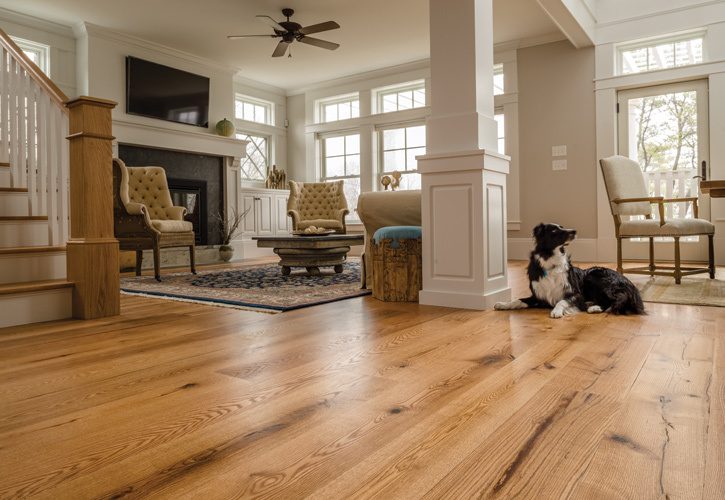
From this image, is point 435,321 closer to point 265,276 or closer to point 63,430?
point 63,430

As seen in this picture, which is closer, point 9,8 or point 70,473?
point 70,473

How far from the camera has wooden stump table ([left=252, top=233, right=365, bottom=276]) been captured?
13.5ft

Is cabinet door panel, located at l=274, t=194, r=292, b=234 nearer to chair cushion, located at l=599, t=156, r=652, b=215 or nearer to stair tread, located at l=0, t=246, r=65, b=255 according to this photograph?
chair cushion, located at l=599, t=156, r=652, b=215

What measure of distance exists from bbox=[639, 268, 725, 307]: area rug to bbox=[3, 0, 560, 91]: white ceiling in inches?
129

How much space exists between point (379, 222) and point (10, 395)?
2.33 m

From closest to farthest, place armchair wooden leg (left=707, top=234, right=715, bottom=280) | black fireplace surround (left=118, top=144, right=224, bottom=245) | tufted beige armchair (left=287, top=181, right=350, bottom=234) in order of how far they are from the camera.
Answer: armchair wooden leg (left=707, top=234, right=715, bottom=280) < black fireplace surround (left=118, top=144, right=224, bottom=245) < tufted beige armchair (left=287, top=181, right=350, bottom=234)

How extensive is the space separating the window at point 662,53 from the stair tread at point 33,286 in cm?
596

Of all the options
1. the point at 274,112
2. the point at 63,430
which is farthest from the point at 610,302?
the point at 274,112

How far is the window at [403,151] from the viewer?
7332 millimetres

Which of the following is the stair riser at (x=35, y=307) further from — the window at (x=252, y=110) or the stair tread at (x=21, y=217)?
the window at (x=252, y=110)

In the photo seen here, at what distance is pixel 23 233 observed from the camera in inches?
104

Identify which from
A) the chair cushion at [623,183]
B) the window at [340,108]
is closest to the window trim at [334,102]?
the window at [340,108]

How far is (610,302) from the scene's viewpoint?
2.47m

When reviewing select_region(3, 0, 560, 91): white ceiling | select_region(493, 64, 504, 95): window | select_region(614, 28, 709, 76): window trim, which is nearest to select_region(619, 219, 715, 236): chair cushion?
select_region(614, 28, 709, 76): window trim
